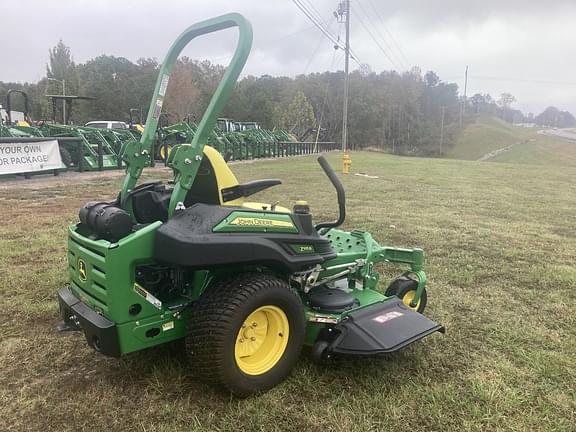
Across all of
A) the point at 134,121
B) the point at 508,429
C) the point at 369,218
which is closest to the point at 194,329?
Answer: the point at 508,429

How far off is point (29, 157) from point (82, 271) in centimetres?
1106

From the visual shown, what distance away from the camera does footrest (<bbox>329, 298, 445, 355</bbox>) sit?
2.69 m

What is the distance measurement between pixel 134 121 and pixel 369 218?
517 inches

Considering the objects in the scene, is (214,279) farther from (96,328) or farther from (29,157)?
(29,157)

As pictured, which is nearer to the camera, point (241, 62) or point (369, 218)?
point (241, 62)

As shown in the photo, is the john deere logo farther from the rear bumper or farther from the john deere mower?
the rear bumper

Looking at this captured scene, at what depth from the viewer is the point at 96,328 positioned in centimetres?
233

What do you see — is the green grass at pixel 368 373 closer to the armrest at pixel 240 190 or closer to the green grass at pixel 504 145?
the armrest at pixel 240 190

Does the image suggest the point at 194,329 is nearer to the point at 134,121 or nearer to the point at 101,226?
the point at 101,226

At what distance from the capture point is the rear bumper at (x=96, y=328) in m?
2.31

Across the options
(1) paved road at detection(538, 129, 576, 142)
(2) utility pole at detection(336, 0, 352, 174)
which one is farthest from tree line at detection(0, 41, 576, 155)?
(1) paved road at detection(538, 129, 576, 142)

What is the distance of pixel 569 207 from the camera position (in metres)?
10.1

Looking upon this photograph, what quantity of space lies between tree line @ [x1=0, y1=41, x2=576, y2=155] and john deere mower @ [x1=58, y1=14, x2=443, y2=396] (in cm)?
2329

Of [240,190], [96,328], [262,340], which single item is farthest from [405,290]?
[96,328]
